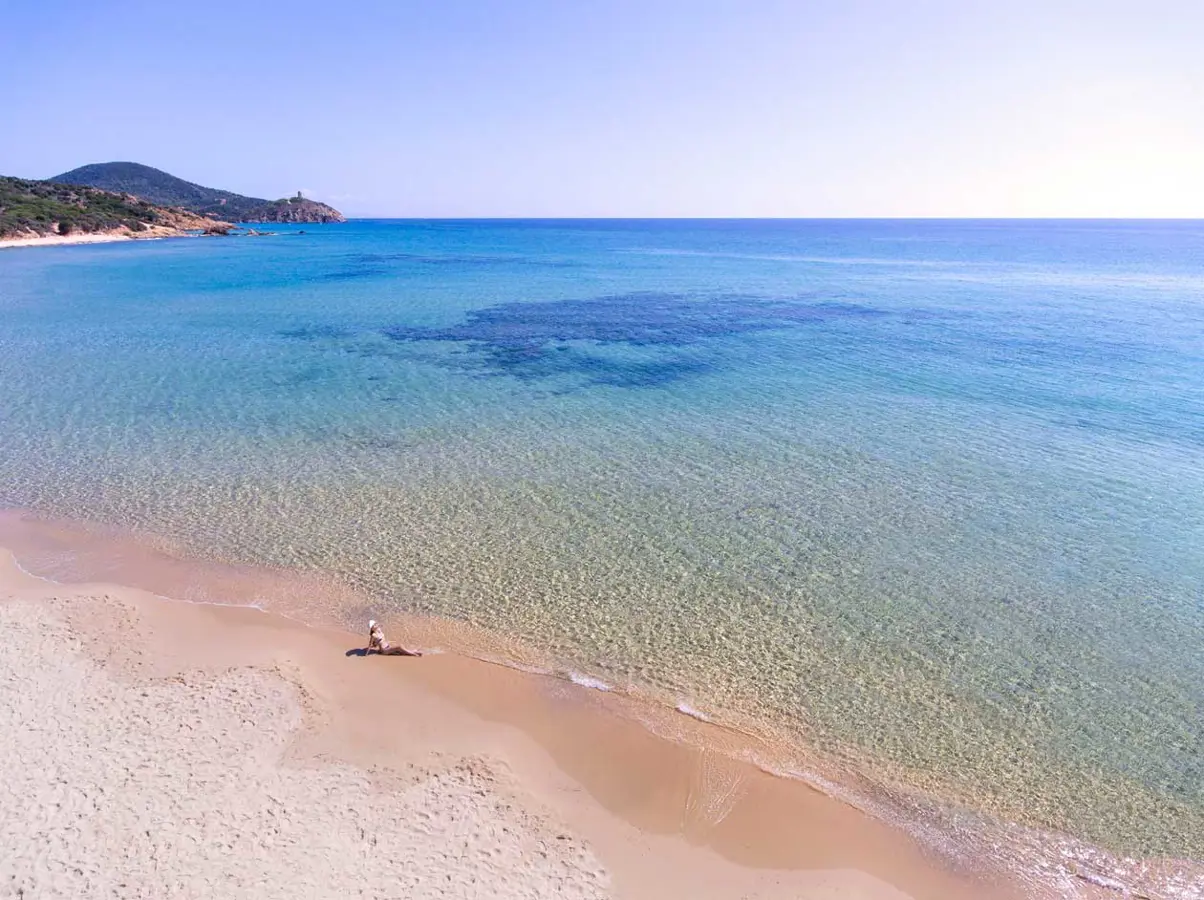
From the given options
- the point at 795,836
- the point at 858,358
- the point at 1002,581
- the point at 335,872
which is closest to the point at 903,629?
the point at 1002,581

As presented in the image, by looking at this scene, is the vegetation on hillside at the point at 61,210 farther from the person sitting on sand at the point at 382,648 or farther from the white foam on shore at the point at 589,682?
the white foam on shore at the point at 589,682

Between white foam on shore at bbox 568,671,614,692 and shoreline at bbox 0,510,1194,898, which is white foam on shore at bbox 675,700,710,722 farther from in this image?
white foam on shore at bbox 568,671,614,692

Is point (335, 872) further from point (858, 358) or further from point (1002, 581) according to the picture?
point (858, 358)

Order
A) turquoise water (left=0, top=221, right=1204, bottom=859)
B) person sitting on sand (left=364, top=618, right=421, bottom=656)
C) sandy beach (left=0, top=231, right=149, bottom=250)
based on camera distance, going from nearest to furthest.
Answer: turquoise water (left=0, top=221, right=1204, bottom=859)
person sitting on sand (left=364, top=618, right=421, bottom=656)
sandy beach (left=0, top=231, right=149, bottom=250)

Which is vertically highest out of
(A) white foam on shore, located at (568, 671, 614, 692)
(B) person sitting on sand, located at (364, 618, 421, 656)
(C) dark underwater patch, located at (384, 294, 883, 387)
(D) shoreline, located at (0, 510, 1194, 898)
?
(C) dark underwater patch, located at (384, 294, 883, 387)

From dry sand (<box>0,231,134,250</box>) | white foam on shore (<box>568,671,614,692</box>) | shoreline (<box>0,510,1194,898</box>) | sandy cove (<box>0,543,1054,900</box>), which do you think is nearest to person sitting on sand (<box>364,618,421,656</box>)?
sandy cove (<box>0,543,1054,900</box>)

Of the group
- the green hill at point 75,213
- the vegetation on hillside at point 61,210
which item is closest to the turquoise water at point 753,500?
the vegetation on hillside at point 61,210

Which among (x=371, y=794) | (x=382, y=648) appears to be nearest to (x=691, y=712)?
(x=371, y=794)
